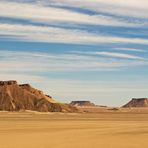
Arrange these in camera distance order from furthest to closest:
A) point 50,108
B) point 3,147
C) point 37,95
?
1. point 37,95
2. point 50,108
3. point 3,147

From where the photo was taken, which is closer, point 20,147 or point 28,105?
point 20,147

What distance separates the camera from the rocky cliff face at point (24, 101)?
151875mm

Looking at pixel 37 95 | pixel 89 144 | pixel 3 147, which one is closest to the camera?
pixel 3 147

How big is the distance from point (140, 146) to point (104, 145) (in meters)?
1.71

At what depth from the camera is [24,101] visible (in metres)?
158

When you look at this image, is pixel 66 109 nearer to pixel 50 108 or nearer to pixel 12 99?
pixel 50 108

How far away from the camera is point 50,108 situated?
151500 millimetres

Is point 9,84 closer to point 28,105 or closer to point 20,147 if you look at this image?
point 28,105

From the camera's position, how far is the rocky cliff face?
152m

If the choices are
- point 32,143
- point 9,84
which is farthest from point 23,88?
point 32,143

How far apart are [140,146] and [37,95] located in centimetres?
14853

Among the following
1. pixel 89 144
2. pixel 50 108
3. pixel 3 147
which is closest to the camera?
pixel 3 147

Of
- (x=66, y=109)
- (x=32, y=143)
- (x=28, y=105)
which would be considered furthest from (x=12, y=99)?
(x=32, y=143)

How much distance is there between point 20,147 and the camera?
65.8ft
